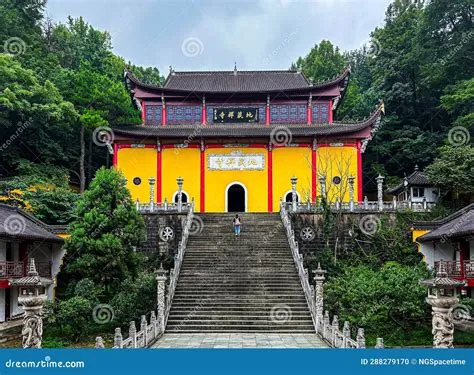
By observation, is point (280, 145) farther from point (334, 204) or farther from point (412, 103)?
point (412, 103)

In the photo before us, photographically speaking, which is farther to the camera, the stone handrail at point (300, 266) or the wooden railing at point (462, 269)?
the wooden railing at point (462, 269)

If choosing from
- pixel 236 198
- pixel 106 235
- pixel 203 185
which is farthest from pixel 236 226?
pixel 236 198

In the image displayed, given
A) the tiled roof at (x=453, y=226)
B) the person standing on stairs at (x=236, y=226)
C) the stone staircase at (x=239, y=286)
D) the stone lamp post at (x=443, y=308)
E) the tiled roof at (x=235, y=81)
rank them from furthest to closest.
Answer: the tiled roof at (x=235, y=81)
the person standing on stairs at (x=236, y=226)
the tiled roof at (x=453, y=226)
the stone staircase at (x=239, y=286)
the stone lamp post at (x=443, y=308)

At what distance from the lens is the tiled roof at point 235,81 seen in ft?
92.0

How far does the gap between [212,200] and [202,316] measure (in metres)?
11.9

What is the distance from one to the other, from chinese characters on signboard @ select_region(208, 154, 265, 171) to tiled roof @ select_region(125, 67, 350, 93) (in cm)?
364

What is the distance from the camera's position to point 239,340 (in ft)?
43.4

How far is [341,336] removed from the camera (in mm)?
11414

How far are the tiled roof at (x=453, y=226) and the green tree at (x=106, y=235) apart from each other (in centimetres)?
1003

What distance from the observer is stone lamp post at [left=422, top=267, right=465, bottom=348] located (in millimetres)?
9125

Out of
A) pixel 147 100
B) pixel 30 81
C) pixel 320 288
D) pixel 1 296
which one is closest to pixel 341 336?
pixel 320 288

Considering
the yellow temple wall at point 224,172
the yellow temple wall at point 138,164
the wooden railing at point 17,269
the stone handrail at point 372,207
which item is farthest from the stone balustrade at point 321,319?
the yellow temple wall at point 138,164

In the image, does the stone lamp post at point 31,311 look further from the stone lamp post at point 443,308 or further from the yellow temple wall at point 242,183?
the yellow temple wall at point 242,183

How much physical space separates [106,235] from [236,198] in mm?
11975
